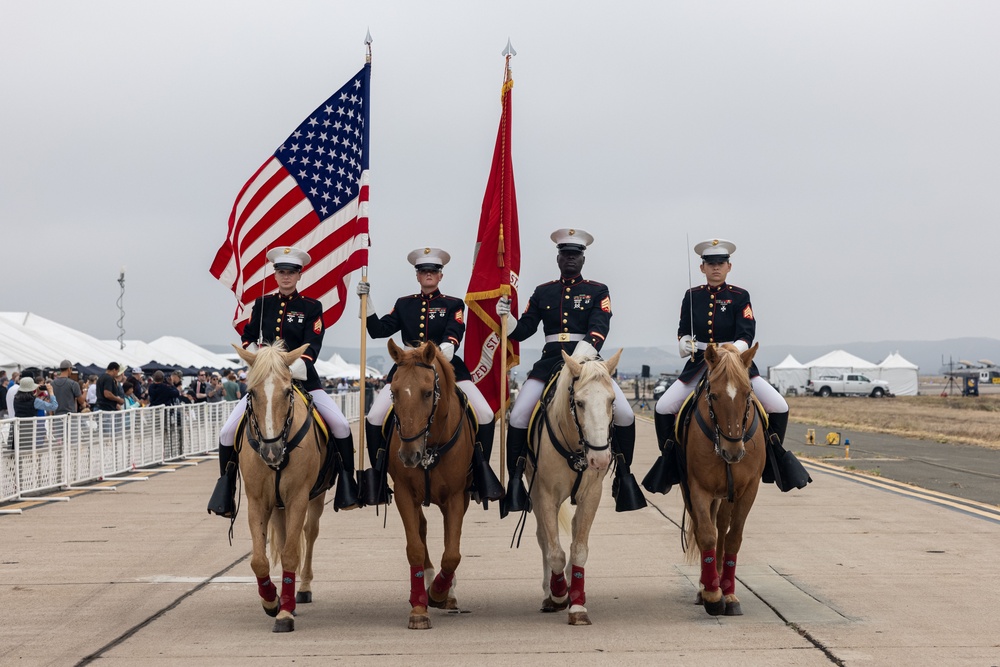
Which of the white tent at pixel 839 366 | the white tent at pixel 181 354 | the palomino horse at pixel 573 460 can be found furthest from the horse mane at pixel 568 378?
the white tent at pixel 839 366

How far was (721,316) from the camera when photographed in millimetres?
9312

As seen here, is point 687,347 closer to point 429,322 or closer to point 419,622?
point 429,322

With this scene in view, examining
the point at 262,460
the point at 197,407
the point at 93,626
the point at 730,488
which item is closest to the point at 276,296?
the point at 262,460

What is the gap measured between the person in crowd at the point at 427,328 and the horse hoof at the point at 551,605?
0.86 metres

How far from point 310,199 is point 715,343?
4565 millimetres

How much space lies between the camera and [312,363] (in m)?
9.05

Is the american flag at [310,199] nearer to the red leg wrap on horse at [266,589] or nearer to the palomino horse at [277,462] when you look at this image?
the palomino horse at [277,462]

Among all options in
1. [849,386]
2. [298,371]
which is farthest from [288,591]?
[849,386]

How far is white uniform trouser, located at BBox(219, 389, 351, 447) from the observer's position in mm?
8648

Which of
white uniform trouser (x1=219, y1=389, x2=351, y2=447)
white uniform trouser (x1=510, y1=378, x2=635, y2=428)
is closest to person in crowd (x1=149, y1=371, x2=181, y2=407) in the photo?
white uniform trouser (x1=219, y1=389, x2=351, y2=447)

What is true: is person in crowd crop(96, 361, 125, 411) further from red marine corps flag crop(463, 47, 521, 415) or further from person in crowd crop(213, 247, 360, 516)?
person in crowd crop(213, 247, 360, 516)

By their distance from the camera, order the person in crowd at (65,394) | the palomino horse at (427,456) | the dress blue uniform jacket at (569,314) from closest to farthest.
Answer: the palomino horse at (427,456) → the dress blue uniform jacket at (569,314) → the person in crowd at (65,394)

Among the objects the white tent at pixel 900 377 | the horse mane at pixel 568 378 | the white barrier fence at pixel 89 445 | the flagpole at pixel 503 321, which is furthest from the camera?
the white tent at pixel 900 377

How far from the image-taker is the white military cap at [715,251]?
956 cm
